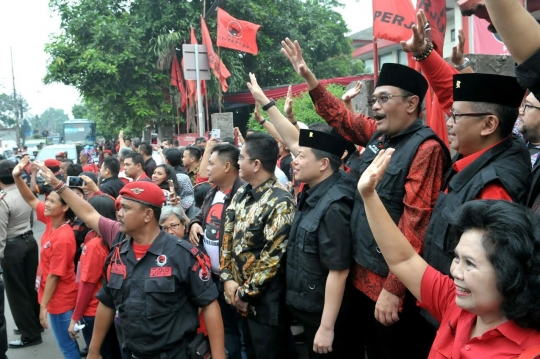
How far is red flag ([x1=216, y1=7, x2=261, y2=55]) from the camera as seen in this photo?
11758 millimetres

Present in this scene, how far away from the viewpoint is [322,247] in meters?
2.90

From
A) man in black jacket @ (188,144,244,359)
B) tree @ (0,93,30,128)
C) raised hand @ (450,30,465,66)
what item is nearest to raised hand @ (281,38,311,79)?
raised hand @ (450,30,465,66)

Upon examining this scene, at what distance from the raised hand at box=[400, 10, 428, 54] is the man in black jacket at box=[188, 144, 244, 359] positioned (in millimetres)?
1954

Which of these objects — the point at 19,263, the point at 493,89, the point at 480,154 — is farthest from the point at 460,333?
the point at 19,263

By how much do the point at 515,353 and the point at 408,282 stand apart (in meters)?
0.50

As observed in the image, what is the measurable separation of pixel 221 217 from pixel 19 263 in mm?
2860

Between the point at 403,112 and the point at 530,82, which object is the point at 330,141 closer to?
the point at 403,112

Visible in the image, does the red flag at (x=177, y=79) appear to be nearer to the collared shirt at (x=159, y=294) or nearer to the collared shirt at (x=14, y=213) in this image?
the collared shirt at (x=14, y=213)

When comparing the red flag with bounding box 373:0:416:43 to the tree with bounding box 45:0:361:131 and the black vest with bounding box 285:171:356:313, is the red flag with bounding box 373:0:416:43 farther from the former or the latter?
the tree with bounding box 45:0:361:131

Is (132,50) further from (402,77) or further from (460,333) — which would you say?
(460,333)

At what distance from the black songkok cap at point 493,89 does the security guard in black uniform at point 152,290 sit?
1789 millimetres

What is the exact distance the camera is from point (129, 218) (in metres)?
3.08

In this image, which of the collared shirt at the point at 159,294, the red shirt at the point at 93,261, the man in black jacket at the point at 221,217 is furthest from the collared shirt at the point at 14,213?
A: the collared shirt at the point at 159,294

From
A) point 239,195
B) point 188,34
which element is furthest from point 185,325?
point 188,34
